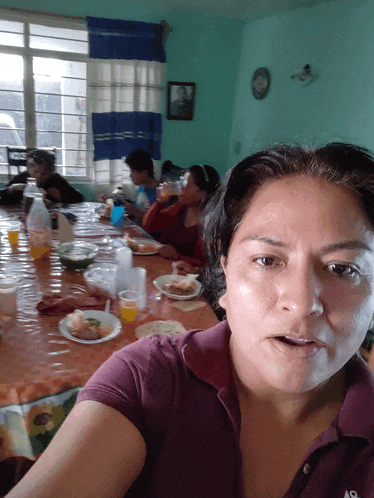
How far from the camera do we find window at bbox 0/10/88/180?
360 cm

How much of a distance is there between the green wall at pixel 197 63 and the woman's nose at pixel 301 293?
13.2 feet

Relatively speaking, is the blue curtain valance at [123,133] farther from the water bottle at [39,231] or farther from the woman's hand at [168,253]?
the woman's hand at [168,253]

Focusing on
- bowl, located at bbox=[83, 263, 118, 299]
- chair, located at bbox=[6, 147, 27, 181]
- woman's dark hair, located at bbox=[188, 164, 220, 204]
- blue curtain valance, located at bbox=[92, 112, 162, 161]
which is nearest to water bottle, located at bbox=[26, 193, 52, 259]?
bowl, located at bbox=[83, 263, 118, 299]

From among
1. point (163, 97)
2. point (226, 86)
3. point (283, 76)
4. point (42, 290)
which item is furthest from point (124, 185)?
point (42, 290)

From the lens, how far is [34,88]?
12.5 feet

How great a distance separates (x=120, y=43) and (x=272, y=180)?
3795 millimetres

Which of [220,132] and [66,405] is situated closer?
[66,405]

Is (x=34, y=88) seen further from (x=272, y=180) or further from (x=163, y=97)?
(x=272, y=180)

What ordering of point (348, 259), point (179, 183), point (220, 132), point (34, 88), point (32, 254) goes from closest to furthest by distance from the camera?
1. point (348, 259)
2. point (32, 254)
3. point (179, 183)
4. point (34, 88)
5. point (220, 132)

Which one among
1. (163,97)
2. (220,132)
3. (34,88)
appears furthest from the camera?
(220,132)

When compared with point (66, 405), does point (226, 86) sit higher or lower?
higher

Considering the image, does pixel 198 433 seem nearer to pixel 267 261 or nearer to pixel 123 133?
pixel 267 261

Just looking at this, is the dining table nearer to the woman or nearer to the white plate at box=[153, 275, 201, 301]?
the white plate at box=[153, 275, 201, 301]

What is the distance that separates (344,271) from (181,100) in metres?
4.05
